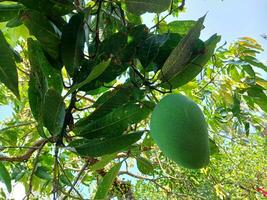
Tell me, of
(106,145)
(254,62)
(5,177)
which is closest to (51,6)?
(106,145)

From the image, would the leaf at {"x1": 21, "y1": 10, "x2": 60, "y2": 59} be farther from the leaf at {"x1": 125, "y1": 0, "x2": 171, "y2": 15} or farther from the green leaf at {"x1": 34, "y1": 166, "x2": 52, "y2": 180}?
the green leaf at {"x1": 34, "y1": 166, "x2": 52, "y2": 180}

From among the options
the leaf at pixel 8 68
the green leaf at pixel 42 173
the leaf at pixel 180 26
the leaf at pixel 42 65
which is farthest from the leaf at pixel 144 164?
the leaf at pixel 8 68

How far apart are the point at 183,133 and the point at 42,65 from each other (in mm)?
298

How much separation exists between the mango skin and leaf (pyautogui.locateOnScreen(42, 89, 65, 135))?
0.56 ft

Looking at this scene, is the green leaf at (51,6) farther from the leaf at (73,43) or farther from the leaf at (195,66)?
the leaf at (195,66)

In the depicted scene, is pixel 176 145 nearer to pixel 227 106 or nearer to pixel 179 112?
pixel 179 112

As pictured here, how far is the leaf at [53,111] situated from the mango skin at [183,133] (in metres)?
0.17

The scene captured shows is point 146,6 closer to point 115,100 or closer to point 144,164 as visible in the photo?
point 115,100

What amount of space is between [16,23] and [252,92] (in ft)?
2.87

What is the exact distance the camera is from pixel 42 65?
2.50ft

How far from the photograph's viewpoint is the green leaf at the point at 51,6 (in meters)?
0.75

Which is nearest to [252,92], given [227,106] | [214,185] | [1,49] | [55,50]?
[227,106]

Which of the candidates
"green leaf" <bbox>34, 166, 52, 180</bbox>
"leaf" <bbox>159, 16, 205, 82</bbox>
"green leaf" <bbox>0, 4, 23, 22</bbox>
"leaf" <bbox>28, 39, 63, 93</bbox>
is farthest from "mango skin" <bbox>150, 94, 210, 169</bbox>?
"green leaf" <bbox>34, 166, 52, 180</bbox>

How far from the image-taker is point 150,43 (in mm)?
794
